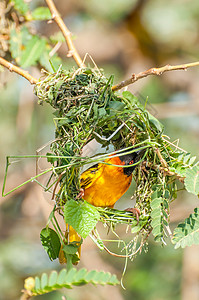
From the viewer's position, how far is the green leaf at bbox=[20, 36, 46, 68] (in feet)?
11.2

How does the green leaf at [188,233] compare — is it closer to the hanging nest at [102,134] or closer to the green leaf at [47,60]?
the hanging nest at [102,134]

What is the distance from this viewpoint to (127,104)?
2.53 metres

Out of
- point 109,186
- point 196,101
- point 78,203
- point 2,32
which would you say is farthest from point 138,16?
point 78,203

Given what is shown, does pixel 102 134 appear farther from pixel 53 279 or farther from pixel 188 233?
pixel 53 279

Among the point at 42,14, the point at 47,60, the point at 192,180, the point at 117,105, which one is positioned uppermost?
the point at 42,14

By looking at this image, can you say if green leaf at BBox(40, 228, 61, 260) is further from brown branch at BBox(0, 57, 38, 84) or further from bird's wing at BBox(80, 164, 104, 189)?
brown branch at BBox(0, 57, 38, 84)

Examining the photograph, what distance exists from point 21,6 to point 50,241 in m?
2.04

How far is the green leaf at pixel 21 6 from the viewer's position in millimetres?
3492

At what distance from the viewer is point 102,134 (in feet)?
8.82

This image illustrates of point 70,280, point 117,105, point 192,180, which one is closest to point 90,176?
point 117,105

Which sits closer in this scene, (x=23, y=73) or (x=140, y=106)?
(x=140, y=106)

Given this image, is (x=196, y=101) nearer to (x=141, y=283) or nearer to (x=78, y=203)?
(x=141, y=283)

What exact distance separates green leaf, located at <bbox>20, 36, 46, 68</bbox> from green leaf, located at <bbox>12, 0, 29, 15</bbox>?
227mm

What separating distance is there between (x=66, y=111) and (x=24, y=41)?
121 centimetres
